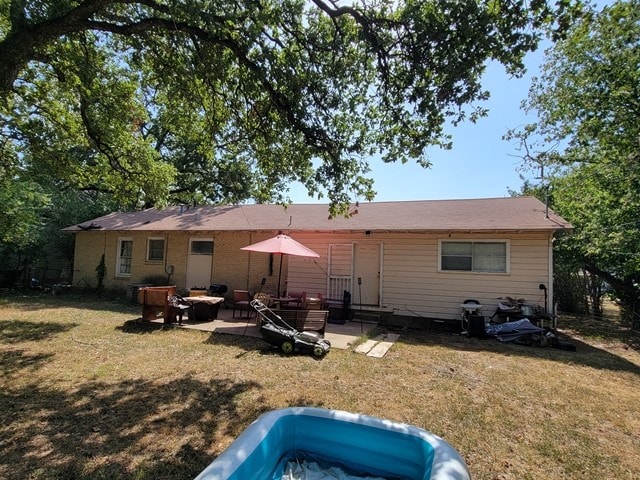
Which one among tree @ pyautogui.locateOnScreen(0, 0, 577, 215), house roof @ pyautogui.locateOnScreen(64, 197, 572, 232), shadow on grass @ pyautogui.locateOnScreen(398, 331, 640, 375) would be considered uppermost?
tree @ pyautogui.locateOnScreen(0, 0, 577, 215)

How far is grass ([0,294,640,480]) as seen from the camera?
3338 millimetres

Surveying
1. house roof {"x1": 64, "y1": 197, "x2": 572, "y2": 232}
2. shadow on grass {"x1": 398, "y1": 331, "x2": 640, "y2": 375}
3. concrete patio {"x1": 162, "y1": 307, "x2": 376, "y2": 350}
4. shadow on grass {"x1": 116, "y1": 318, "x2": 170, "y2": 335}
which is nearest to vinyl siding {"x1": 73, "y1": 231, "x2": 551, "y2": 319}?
house roof {"x1": 64, "y1": 197, "x2": 572, "y2": 232}

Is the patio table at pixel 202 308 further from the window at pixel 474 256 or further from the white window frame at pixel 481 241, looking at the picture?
the window at pixel 474 256

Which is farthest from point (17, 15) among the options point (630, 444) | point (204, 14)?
point (630, 444)

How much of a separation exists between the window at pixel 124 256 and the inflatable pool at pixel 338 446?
15.2m

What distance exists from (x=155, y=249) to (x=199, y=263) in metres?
2.67

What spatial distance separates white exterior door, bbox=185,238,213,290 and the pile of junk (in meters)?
9.92

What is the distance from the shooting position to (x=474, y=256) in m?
10.4

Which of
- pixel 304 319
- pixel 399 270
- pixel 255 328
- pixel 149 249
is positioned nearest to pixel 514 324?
pixel 399 270

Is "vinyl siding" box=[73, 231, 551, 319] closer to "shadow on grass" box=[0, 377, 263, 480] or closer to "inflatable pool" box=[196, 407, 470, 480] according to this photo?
"shadow on grass" box=[0, 377, 263, 480]

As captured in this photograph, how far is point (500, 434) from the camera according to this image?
3.93m

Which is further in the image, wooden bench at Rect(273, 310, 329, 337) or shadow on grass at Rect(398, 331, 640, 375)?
wooden bench at Rect(273, 310, 329, 337)

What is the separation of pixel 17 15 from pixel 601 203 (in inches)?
639

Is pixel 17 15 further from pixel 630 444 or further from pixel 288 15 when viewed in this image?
pixel 630 444
